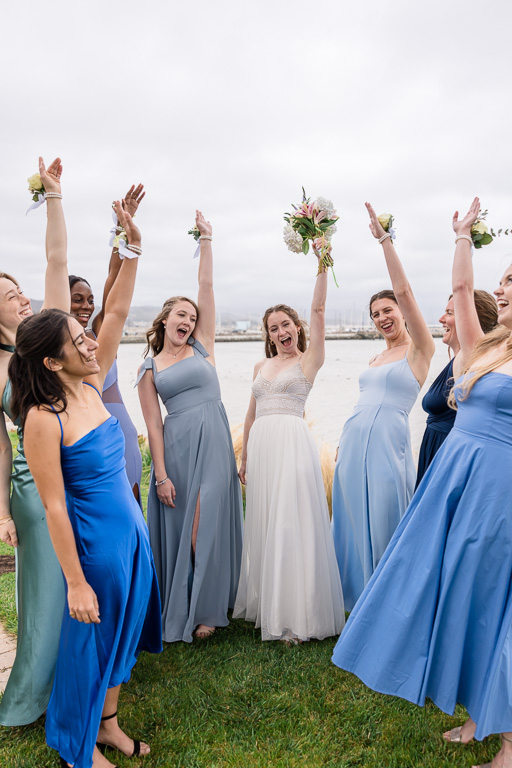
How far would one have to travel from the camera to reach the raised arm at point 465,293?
2973 mm

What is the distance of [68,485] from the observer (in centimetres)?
253

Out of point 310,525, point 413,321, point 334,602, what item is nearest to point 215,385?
point 310,525

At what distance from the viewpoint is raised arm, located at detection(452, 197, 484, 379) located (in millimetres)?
2973

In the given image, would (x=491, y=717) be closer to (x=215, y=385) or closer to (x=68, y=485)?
(x=68, y=485)

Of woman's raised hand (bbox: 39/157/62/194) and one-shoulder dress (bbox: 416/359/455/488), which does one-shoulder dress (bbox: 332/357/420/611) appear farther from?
woman's raised hand (bbox: 39/157/62/194)

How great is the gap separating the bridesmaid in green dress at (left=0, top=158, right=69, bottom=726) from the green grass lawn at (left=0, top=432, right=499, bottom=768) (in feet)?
0.84

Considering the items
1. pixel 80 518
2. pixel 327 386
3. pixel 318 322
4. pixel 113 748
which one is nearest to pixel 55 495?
pixel 80 518

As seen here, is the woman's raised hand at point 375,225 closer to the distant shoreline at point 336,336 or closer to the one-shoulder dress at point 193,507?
the distant shoreline at point 336,336

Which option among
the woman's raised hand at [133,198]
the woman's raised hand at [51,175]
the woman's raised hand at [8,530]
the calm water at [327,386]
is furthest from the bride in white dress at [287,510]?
the calm water at [327,386]

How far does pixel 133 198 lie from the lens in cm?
346

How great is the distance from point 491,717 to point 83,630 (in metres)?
1.83

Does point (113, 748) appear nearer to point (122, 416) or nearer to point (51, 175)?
point (122, 416)

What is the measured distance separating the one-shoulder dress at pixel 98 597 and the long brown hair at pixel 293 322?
2344mm

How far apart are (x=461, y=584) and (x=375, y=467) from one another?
1.71m
